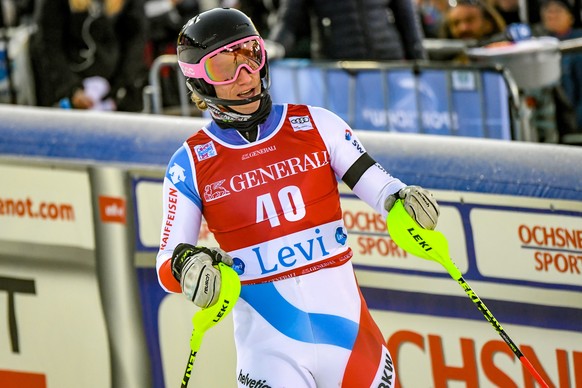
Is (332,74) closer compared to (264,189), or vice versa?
(264,189)

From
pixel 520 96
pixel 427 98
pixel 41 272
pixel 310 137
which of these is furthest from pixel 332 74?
pixel 310 137

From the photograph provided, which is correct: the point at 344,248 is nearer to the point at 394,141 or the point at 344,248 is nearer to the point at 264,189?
the point at 264,189

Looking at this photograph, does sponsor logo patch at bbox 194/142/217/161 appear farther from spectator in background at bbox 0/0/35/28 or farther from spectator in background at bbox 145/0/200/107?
spectator in background at bbox 0/0/35/28

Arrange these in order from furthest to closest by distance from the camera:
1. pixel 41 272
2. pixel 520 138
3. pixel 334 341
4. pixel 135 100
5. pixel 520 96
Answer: pixel 135 100
pixel 520 96
pixel 520 138
pixel 41 272
pixel 334 341

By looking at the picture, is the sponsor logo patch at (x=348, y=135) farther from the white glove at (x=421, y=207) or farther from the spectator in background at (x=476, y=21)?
the spectator in background at (x=476, y=21)

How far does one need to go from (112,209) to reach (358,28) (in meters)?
3.38

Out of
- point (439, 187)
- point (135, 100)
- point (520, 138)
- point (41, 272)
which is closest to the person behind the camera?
point (439, 187)

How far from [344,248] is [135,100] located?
5.98 m

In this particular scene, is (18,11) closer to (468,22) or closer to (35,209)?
(468,22)

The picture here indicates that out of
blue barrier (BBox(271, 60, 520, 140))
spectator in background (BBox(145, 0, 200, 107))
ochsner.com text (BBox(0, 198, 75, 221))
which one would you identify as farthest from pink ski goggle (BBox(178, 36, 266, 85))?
spectator in background (BBox(145, 0, 200, 107))

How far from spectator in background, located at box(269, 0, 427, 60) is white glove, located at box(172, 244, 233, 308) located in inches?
199

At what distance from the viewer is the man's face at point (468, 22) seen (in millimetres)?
10117

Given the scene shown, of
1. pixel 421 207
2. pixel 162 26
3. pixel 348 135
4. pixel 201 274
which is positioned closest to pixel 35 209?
pixel 348 135

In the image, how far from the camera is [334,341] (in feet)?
15.1
